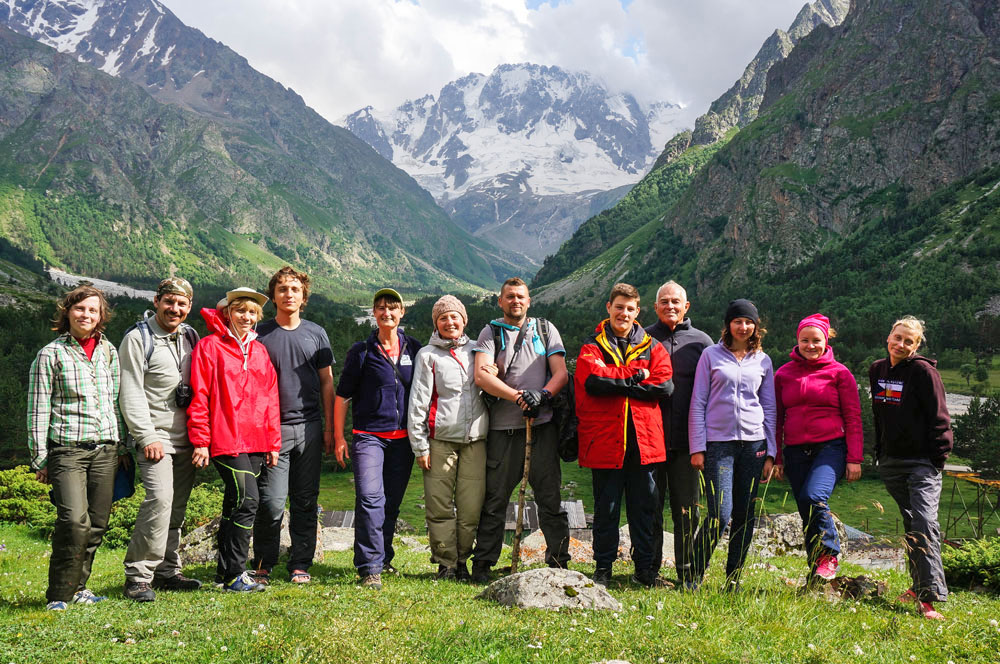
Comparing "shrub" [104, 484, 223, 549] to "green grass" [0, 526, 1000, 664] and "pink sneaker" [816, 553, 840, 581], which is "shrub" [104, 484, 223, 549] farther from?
"pink sneaker" [816, 553, 840, 581]

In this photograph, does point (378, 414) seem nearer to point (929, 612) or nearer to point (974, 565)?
point (929, 612)

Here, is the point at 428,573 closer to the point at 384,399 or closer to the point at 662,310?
the point at 384,399

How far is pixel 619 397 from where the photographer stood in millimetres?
7410

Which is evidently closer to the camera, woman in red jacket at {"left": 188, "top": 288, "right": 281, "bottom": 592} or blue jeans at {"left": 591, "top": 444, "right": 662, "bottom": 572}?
woman in red jacket at {"left": 188, "top": 288, "right": 281, "bottom": 592}

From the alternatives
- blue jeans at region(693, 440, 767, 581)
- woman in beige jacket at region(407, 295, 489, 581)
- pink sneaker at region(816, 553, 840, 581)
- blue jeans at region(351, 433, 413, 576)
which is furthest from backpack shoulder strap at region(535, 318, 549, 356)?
pink sneaker at region(816, 553, 840, 581)

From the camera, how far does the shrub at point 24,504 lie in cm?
2397

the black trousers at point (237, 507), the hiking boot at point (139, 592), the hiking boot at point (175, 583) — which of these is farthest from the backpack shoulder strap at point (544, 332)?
the hiking boot at point (139, 592)

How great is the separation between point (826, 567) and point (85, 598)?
8.28 meters

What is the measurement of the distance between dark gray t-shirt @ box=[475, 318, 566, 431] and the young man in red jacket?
0.56 metres

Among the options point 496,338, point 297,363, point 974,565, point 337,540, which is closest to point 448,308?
point 496,338

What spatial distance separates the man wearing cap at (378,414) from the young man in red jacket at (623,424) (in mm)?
2389

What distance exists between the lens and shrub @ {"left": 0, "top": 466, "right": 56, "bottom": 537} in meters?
24.0

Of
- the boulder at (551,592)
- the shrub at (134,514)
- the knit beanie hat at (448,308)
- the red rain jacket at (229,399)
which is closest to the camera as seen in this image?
the boulder at (551,592)

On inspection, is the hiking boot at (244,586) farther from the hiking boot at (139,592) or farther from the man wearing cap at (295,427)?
the hiking boot at (139,592)
